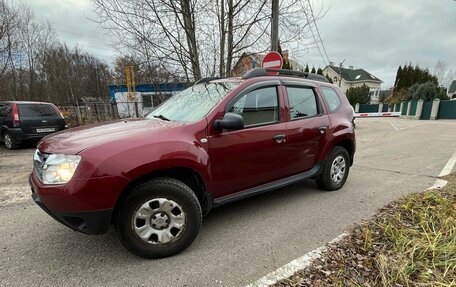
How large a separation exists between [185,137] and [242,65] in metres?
8.17

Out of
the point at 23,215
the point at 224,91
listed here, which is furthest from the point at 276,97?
the point at 23,215

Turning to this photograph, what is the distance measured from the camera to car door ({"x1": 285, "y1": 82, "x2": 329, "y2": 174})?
11.9 ft

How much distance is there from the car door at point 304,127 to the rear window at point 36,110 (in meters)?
8.57

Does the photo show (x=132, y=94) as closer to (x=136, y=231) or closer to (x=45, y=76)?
(x=136, y=231)

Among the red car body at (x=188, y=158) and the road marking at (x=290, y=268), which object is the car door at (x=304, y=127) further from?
the road marking at (x=290, y=268)

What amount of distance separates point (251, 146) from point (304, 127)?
3.35 feet

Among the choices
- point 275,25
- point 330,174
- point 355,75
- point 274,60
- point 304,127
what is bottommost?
point 330,174

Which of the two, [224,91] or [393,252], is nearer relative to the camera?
[393,252]

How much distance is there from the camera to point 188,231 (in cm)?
267

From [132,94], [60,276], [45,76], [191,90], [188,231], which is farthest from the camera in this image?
[45,76]

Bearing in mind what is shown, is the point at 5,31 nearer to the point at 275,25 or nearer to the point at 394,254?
the point at 275,25

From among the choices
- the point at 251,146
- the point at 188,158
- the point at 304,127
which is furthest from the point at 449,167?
the point at 188,158

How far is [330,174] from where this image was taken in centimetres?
428

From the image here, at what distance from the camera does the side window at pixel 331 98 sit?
4293mm
